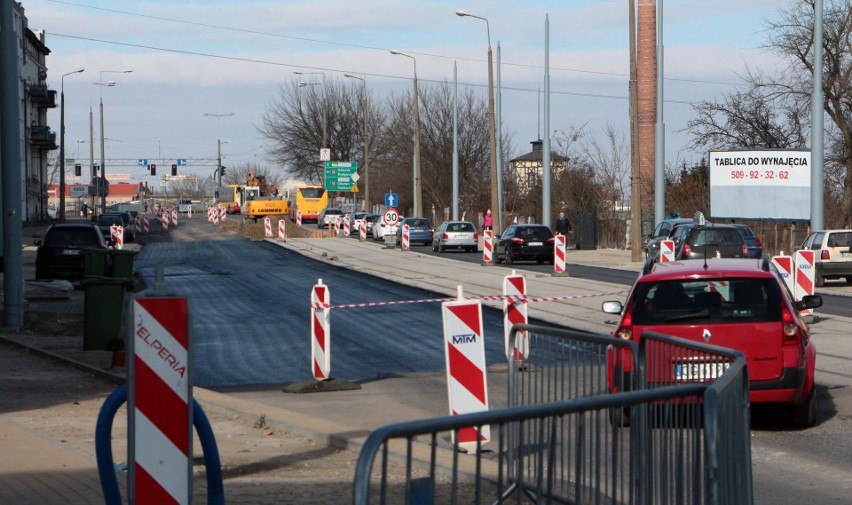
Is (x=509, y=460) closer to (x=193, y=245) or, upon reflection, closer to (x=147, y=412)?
(x=147, y=412)

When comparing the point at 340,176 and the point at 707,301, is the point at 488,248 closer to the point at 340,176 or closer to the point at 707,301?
the point at 707,301

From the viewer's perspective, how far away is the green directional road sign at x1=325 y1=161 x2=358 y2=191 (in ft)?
287

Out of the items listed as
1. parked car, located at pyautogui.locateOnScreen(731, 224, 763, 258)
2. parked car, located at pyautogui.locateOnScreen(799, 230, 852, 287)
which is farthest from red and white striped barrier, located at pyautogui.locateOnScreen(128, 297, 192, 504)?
parked car, located at pyautogui.locateOnScreen(731, 224, 763, 258)

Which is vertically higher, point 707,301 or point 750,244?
point 707,301

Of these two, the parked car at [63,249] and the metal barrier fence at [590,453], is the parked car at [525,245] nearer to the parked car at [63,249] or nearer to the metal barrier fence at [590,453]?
the parked car at [63,249]

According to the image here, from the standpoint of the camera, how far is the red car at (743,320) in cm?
1038

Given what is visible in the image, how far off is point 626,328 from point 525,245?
31500 millimetres

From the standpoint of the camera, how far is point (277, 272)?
37.2 metres

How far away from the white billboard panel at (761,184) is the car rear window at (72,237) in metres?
22.0

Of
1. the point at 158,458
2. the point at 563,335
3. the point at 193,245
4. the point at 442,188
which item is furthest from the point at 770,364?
the point at 442,188

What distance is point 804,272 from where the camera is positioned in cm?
2094

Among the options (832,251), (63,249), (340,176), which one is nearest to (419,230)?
(63,249)

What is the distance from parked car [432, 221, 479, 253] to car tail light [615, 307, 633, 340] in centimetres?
4151

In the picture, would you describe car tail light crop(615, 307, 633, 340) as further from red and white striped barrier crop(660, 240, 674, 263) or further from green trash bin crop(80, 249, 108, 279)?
red and white striped barrier crop(660, 240, 674, 263)
